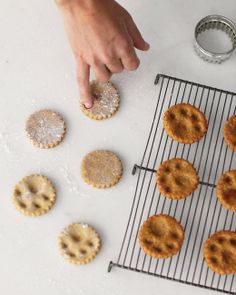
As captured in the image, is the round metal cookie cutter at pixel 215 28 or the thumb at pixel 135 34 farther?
the round metal cookie cutter at pixel 215 28

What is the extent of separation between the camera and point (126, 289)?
1953mm

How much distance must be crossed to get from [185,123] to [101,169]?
1.19 feet

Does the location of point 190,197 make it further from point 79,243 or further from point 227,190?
point 79,243

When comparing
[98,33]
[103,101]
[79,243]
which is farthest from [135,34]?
[79,243]

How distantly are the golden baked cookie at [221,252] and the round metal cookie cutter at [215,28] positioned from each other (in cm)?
70

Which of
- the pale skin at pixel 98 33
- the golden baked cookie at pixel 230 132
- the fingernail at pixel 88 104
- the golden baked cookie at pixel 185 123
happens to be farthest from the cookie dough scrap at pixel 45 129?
the golden baked cookie at pixel 230 132

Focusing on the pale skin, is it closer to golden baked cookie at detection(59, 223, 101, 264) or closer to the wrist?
the wrist

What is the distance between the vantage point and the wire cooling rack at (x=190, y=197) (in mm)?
1974

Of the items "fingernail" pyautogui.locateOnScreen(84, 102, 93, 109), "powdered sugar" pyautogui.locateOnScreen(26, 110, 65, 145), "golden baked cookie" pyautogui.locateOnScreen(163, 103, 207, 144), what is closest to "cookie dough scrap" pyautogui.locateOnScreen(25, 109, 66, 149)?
"powdered sugar" pyautogui.locateOnScreen(26, 110, 65, 145)

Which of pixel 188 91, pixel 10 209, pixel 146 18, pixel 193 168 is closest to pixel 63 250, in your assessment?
pixel 10 209

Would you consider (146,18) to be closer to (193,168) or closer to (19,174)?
(193,168)

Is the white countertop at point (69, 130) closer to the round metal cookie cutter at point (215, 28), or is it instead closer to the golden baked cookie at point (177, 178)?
the round metal cookie cutter at point (215, 28)

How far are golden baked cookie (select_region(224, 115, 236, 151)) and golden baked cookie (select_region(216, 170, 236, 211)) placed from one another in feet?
0.36

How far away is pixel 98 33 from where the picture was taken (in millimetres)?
1816
